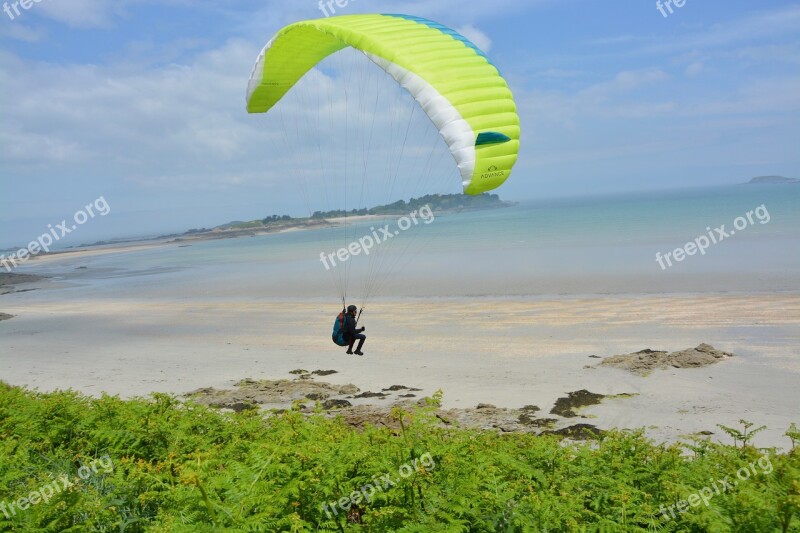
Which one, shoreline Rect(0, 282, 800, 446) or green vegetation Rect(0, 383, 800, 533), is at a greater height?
green vegetation Rect(0, 383, 800, 533)

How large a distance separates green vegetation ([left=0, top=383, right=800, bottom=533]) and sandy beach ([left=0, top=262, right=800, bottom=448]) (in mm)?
5169

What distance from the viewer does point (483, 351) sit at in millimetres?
14586

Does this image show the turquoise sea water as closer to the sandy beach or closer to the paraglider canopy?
the sandy beach

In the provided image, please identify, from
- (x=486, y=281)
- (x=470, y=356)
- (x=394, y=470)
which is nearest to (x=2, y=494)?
(x=394, y=470)

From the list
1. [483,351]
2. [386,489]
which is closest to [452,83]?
[386,489]

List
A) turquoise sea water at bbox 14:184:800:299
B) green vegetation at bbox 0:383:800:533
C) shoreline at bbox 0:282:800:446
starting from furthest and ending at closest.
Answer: turquoise sea water at bbox 14:184:800:299
shoreline at bbox 0:282:800:446
green vegetation at bbox 0:383:800:533

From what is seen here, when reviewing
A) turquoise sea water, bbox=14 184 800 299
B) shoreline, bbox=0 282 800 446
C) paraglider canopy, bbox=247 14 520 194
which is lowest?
shoreline, bbox=0 282 800 446

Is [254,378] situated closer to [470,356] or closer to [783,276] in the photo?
[470,356]

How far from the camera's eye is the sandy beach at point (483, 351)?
34.1 feet

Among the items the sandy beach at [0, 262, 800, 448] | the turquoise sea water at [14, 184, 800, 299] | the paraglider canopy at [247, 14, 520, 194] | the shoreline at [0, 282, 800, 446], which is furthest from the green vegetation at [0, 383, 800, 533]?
the turquoise sea water at [14, 184, 800, 299]

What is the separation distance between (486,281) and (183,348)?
1478 centimetres

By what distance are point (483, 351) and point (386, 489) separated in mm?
11335

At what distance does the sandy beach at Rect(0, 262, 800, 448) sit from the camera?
34.1 ft

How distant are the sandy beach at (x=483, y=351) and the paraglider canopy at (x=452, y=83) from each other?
5.10 metres
